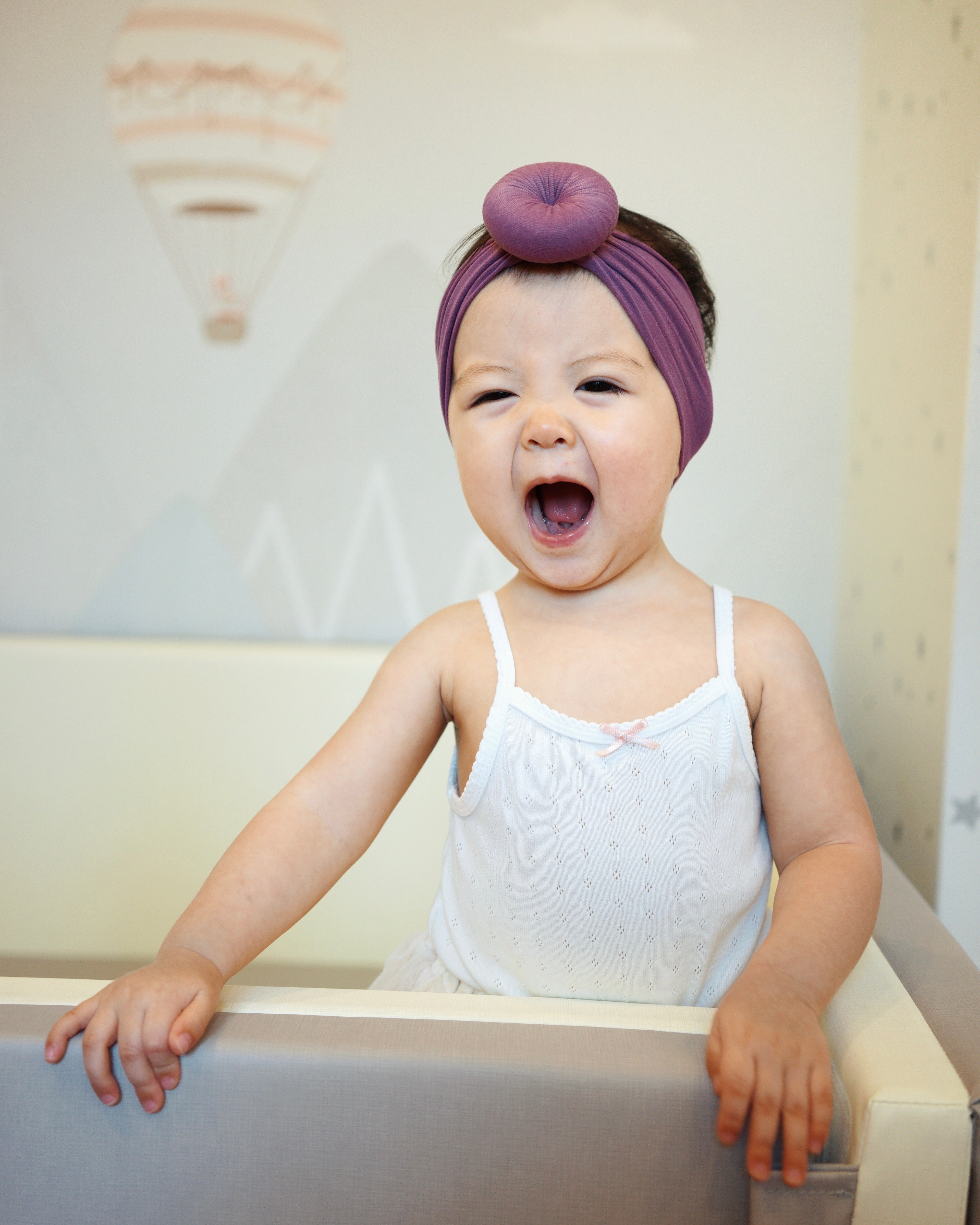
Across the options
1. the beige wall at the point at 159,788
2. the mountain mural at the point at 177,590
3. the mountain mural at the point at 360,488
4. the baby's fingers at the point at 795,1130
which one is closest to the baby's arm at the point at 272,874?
the baby's fingers at the point at 795,1130

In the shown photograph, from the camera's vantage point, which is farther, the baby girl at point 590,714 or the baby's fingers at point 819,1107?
the baby girl at point 590,714

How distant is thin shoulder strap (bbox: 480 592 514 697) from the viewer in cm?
77

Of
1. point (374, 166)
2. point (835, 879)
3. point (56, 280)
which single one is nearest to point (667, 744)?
point (835, 879)

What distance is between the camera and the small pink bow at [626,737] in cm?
73

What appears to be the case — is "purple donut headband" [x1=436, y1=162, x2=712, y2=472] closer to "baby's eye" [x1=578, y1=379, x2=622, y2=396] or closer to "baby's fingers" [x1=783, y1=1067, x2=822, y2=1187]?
"baby's eye" [x1=578, y1=379, x2=622, y2=396]

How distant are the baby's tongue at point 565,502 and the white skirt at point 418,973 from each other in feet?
1.21

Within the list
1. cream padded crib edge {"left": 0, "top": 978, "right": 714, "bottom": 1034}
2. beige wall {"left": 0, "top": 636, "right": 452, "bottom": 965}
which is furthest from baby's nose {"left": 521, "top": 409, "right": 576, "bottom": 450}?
beige wall {"left": 0, "top": 636, "right": 452, "bottom": 965}

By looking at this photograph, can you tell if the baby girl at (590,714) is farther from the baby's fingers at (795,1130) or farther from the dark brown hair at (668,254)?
the baby's fingers at (795,1130)

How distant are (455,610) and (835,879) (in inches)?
14.2

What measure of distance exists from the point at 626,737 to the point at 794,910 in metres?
0.16

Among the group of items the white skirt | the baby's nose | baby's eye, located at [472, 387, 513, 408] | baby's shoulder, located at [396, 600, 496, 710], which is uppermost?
baby's eye, located at [472, 387, 513, 408]

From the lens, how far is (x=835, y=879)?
0.67 meters

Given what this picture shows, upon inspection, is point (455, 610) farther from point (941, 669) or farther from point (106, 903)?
point (106, 903)

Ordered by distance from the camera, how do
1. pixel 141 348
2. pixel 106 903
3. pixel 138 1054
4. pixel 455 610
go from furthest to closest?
pixel 141 348, pixel 106 903, pixel 455 610, pixel 138 1054
